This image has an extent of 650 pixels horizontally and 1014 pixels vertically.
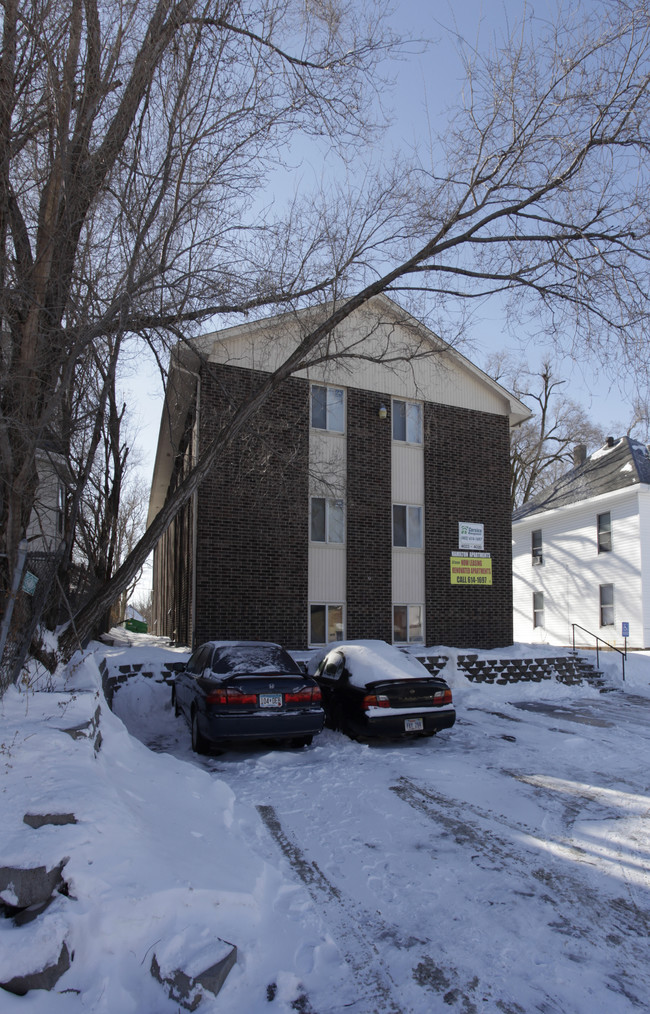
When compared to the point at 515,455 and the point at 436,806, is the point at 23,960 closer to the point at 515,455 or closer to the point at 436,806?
the point at 436,806

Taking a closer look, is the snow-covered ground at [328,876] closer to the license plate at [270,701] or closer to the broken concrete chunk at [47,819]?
the broken concrete chunk at [47,819]

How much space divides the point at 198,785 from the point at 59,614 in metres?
5.58

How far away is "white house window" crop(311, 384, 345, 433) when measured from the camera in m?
18.0

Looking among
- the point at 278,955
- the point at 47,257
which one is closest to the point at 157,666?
the point at 47,257

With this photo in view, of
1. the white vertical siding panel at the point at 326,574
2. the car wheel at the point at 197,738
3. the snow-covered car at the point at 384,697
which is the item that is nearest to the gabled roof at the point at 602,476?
the white vertical siding panel at the point at 326,574

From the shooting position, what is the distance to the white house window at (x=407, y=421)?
19.0m

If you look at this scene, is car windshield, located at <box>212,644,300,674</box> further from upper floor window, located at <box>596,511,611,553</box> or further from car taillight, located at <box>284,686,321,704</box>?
upper floor window, located at <box>596,511,611,553</box>

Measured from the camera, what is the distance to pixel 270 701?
8.76 metres

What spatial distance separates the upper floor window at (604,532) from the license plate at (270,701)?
833 inches

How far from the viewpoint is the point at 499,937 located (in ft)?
13.1

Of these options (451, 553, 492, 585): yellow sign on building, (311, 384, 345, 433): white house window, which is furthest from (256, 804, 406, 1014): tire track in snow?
(451, 553, 492, 585): yellow sign on building

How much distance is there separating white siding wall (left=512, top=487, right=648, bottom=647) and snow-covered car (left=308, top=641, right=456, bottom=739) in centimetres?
1731

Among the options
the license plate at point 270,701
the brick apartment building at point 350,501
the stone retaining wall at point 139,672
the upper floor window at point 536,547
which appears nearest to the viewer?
the license plate at point 270,701

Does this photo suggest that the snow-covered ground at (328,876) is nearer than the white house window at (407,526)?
Yes
